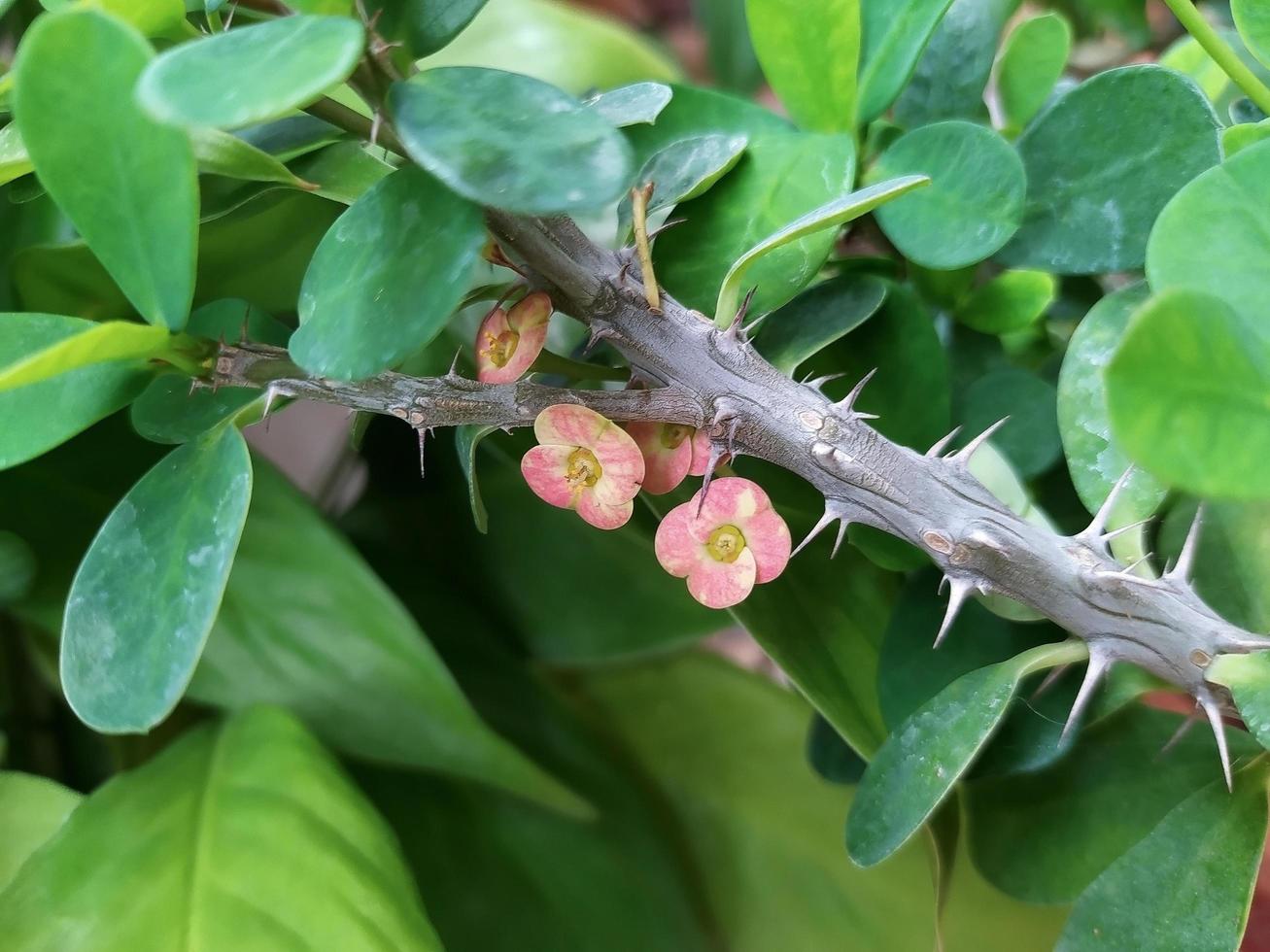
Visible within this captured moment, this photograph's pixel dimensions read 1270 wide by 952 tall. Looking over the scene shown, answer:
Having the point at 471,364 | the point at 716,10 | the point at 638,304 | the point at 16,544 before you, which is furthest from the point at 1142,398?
the point at 716,10

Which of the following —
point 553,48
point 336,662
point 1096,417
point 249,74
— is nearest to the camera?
point 249,74

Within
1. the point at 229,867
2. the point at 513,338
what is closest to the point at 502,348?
the point at 513,338

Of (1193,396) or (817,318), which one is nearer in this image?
(1193,396)

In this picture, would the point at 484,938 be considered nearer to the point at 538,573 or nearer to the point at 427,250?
the point at 538,573

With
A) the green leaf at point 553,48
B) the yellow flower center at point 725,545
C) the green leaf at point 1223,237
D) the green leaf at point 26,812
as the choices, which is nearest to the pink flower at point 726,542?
the yellow flower center at point 725,545

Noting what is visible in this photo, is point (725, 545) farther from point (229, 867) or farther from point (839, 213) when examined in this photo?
point (229, 867)

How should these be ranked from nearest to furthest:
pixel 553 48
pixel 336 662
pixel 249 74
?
pixel 249 74 < pixel 336 662 < pixel 553 48
